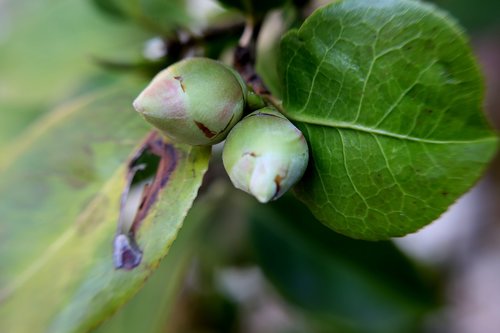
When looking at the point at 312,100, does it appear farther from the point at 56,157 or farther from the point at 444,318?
the point at 444,318

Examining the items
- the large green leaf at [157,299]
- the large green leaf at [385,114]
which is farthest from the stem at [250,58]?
the large green leaf at [157,299]

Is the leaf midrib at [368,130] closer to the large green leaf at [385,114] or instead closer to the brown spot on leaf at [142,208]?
the large green leaf at [385,114]

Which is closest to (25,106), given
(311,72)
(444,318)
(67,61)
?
(67,61)

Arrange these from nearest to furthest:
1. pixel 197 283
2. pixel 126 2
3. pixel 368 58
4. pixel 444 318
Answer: pixel 368 58 < pixel 126 2 < pixel 197 283 < pixel 444 318

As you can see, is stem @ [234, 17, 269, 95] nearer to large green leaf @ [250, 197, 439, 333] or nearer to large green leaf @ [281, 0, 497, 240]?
large green leaf @ [281, 0, 497, 240]

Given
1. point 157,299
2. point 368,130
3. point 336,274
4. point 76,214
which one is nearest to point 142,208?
point 76,214

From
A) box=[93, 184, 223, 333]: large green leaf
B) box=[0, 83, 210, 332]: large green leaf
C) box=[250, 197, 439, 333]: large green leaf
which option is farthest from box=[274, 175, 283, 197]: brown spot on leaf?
box=[250, 197, 439, 333]: large green leaf
